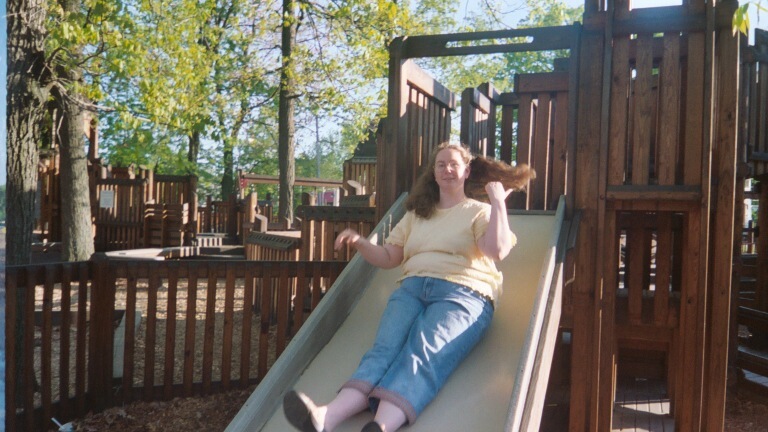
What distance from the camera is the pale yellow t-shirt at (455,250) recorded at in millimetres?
3612

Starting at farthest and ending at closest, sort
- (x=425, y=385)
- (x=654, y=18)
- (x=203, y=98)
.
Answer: (x=203, y=98) < (x=654, y=18) < (x=425, y=385)

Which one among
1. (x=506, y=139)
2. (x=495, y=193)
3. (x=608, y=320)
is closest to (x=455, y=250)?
(x=495, y=193)

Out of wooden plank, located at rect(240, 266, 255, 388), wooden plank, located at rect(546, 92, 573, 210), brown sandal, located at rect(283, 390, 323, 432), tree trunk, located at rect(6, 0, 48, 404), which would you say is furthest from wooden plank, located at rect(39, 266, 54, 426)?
wooden plank, located at rect(546, 92, 573, 210)

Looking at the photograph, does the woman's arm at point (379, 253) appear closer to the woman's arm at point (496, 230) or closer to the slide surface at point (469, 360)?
the slide surface at point (469, 360)

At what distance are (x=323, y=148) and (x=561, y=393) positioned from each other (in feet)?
167

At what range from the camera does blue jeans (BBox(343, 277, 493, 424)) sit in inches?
120

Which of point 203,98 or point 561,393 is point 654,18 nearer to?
point 561,393

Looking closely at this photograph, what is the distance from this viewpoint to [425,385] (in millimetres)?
3096

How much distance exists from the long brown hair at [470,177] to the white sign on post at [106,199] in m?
13.2

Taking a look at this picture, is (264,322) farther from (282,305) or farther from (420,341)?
(420,341)

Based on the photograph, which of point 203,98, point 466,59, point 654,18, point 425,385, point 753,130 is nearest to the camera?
point 425,385

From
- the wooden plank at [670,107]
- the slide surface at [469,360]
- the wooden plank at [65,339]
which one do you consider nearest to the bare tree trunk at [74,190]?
the wooden plank at [65,339]

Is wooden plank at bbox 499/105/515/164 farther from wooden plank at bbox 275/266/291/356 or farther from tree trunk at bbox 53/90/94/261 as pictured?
tree trunk at bbox 53/90/94/261

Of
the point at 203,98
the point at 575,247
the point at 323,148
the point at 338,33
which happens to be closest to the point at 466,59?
the point at 338,33
